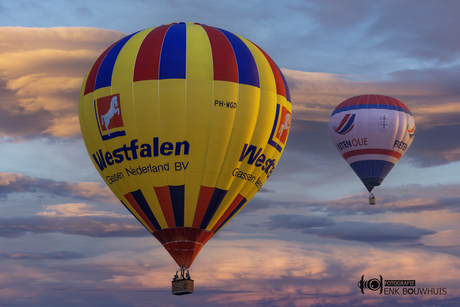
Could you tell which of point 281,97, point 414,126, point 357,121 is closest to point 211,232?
point 281,97

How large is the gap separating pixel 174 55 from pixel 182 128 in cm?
361

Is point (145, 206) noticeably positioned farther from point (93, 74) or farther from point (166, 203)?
point (93, 74)

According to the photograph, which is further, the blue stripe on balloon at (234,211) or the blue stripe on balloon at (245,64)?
the blue stripe on balloon at (234,211)

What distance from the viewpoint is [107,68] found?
3241cm

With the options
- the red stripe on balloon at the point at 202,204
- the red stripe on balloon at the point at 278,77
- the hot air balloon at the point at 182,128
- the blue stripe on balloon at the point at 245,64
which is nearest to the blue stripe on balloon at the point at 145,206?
the hot air balloon at the point at 182,128

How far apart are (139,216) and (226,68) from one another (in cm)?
822

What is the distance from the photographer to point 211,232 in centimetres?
3241

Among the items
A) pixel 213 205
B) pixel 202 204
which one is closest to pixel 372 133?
pixel 213 205

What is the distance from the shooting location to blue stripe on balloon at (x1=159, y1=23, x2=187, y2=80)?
31.0 meters

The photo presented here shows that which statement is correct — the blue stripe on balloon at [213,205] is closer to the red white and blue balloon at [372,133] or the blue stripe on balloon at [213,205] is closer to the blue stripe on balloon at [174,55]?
the blue stripe on balloon at [174,55]

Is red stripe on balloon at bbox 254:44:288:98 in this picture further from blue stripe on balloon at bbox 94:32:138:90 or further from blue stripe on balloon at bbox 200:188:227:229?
blue stripe on balloon at bbox 94:32:138:90

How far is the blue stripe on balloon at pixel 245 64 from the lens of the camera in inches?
1259

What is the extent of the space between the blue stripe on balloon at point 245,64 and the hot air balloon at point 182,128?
6cm

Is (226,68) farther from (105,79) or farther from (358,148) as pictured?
(358,148)
